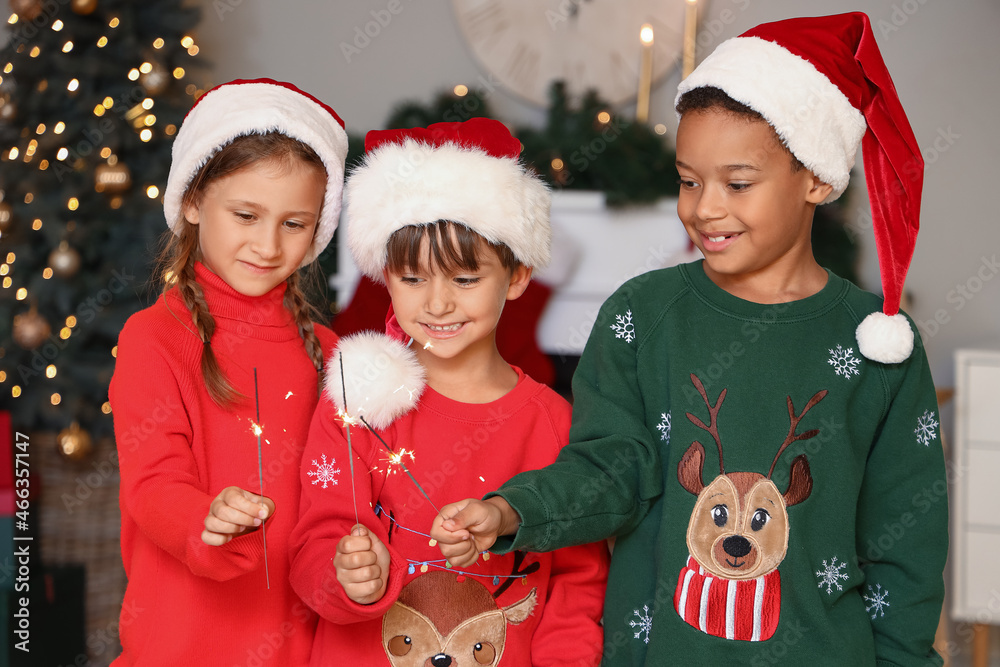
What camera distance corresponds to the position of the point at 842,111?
1.12 metres

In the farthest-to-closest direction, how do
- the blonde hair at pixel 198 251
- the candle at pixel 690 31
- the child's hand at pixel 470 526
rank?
the candle at pixel 690 31 → the blonde hair at pixel 198 251 → the child's hand at pixel 470 526

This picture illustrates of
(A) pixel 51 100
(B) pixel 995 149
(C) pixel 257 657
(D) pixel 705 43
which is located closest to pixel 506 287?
(C) pixel 257 657

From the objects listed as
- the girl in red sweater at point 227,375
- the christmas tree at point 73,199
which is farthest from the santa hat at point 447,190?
the christmas tree at point 73,199

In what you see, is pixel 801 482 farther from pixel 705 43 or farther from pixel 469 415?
pixel 705 43

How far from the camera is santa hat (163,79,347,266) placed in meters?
1.22

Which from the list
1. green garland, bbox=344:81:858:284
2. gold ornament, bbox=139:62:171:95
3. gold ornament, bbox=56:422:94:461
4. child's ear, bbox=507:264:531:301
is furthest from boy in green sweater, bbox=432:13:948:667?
gold ornament, bbox=139:62:171:95

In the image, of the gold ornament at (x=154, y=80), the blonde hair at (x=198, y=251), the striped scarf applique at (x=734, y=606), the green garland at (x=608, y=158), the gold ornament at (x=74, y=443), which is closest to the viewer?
the striped scarf applique at (x=734, y=606)

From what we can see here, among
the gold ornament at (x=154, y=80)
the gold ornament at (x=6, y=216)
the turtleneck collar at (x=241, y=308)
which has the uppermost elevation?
the gold ornament at (x=154, y=80)

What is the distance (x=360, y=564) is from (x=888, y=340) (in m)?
0.74

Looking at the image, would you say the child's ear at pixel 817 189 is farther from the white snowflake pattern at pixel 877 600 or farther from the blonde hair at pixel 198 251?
the blonde hair at pixel 198 251

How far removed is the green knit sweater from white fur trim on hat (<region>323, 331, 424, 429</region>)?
0.21 metres

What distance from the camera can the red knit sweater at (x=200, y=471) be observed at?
1105 mm

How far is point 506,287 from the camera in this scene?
1225mm

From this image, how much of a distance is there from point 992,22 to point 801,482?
3.00m
